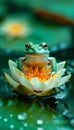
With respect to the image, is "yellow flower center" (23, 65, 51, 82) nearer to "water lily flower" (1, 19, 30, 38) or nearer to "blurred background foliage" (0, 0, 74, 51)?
"blurred background foliage" (0, 0, 74, 51)

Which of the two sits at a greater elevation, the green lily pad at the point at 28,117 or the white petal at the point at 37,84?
the white petal at the point at 37,84

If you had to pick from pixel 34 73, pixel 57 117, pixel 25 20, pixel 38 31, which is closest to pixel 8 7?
pixel 25 20

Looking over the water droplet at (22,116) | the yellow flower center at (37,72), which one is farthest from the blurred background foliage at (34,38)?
the yellow flower center at (37,72)

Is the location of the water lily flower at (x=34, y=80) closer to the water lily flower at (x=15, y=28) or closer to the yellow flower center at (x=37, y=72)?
the yellow flower center at (x=37, y=72)

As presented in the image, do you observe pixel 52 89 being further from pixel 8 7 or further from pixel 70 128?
pixel 8 7

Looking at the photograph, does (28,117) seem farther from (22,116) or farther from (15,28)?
(15,28)

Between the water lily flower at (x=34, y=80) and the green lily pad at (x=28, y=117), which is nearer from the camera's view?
the green lily pad at (x=28, y=117)

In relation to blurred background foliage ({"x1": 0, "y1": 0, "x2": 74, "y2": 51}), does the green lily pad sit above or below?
below

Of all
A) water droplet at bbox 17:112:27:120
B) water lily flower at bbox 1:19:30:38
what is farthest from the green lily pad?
water lily flower at bbox 1:19:30:38
